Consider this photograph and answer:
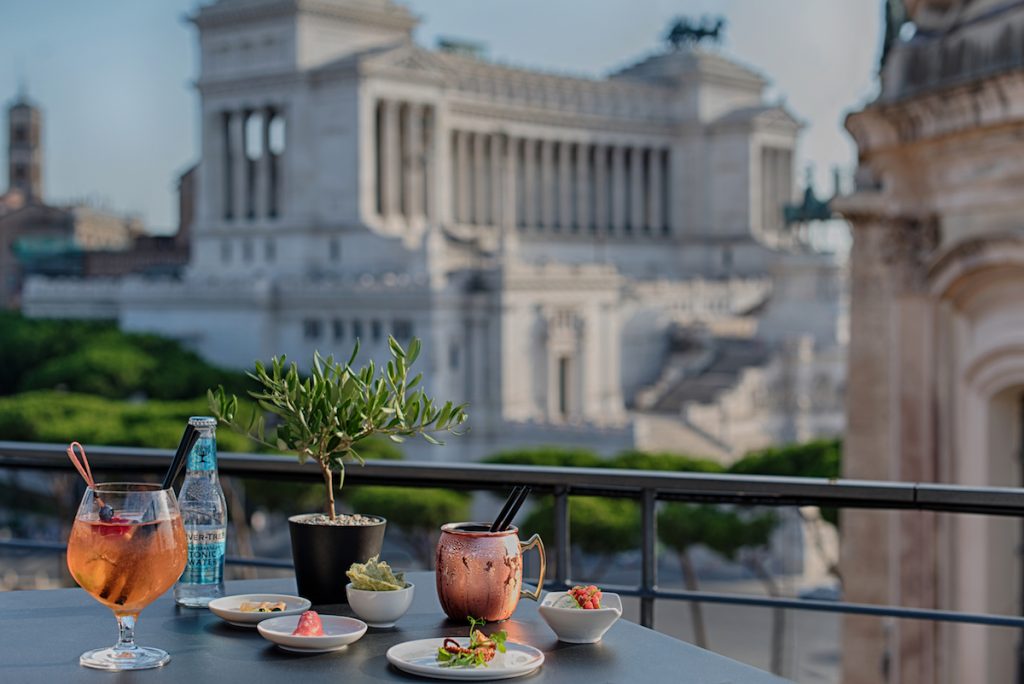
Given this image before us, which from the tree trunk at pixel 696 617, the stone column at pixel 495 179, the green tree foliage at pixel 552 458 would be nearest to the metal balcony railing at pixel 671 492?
the tree trunk at pixel 696 617

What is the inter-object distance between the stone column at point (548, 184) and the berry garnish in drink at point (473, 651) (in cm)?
8028

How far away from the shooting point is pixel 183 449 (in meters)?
4.42

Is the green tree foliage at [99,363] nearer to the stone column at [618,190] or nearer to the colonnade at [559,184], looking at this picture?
the colonnade at [559,184]

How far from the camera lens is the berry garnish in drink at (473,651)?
141 inches

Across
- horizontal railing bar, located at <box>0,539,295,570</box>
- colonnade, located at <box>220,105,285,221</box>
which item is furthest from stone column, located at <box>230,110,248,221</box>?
horizontal railing bar, located at <box>0,539,295,570</box>

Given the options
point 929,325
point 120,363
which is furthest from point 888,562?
point 120,363

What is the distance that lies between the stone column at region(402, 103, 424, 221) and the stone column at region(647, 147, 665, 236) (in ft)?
70.1

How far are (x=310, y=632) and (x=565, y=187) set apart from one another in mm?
82092

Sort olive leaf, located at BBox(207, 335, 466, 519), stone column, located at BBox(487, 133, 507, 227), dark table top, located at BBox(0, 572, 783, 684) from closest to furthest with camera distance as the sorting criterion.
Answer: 1. dark table top, located at BBox(0, 572, 783, 684)
2. olive leaf, located at BBox(207, 335, 466, 519)
3. stone column, located at BBox(487, 133, 507, 227)

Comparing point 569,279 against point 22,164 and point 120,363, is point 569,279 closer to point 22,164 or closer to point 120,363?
point 120,363

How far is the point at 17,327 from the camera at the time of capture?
58094 mm

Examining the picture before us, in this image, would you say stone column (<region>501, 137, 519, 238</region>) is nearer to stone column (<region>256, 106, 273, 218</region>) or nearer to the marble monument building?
the marble monument building

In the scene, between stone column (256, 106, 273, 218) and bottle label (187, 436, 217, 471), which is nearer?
bottle label (187, 436, 217, 471)

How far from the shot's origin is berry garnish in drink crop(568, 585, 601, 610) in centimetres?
391
